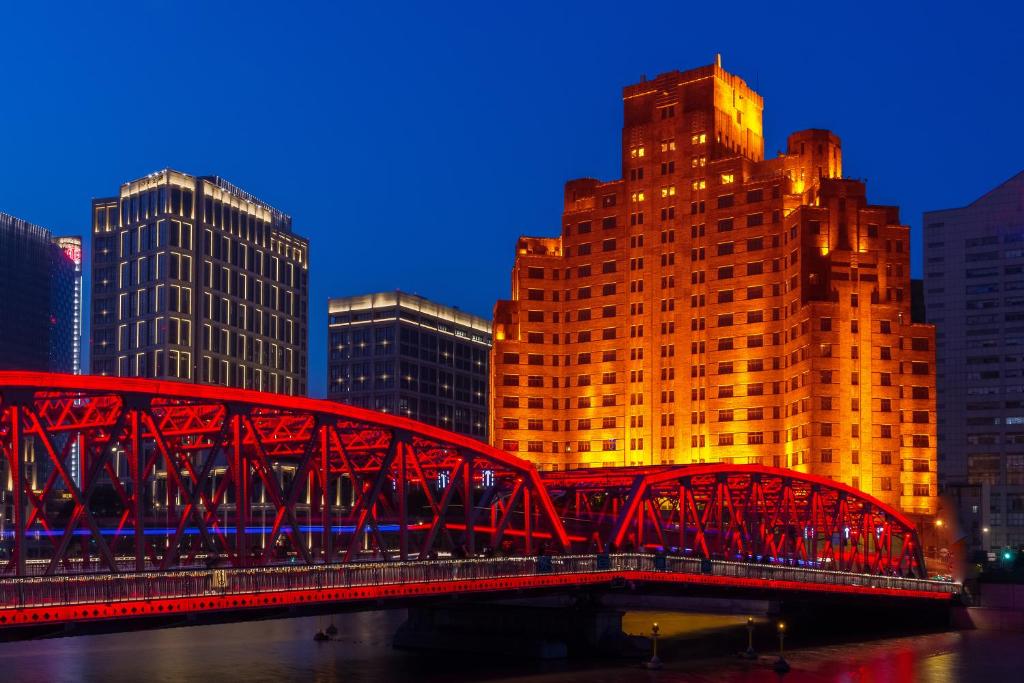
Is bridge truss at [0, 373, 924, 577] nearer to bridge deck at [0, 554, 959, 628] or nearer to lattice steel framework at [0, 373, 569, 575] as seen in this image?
lattice steel framework at [0, 373, 569, 575]

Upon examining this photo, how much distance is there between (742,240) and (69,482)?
14438 centimetres

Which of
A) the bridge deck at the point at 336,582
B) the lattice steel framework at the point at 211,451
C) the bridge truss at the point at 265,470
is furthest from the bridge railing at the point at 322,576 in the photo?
the lattice steel framework at the point at 211,451

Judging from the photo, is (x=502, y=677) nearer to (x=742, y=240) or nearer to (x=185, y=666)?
(x=185, y=666)

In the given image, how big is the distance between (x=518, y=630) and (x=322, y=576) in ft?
95.9

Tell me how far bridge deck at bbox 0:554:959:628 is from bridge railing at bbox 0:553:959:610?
0.04 metres

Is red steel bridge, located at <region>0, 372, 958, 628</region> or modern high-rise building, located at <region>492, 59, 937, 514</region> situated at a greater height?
modern high-rise building, located at <region>492, 59, 937, 514</region>

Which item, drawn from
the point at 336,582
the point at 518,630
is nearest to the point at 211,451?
the point at 336,582

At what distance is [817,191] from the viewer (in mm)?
189875

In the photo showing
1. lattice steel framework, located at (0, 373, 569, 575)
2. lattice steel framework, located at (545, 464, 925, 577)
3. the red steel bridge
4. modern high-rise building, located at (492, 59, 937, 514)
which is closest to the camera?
the red steel bridge

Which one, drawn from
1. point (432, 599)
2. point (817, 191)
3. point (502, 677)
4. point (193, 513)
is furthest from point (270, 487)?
point (817, 191)

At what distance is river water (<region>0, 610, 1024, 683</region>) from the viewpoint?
81062 millimetres

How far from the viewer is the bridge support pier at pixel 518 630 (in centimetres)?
9062

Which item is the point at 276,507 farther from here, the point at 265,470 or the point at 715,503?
the point at 715,503

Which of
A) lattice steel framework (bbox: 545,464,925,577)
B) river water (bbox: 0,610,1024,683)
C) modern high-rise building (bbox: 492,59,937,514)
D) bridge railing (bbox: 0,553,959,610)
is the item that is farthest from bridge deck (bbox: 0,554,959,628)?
modern high-rise building (bbox: 492,59,937,514)
